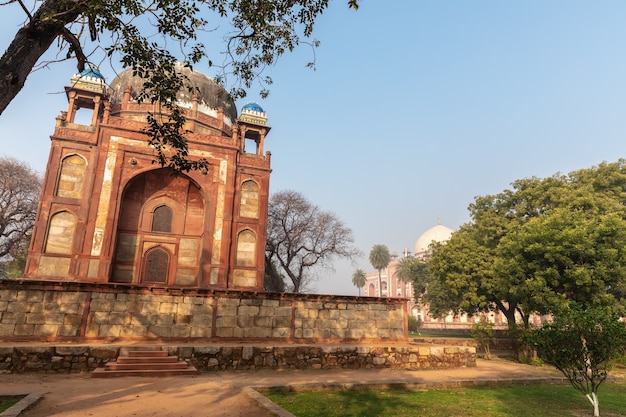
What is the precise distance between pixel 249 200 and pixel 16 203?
17422 millimetres

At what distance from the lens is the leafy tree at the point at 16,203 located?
26.3 metres

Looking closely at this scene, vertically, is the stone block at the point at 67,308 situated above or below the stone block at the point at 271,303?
below

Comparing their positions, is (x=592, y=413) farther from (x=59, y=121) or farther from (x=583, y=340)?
(x=59, y=121)

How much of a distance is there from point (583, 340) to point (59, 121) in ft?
76.9

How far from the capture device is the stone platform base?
9.80m

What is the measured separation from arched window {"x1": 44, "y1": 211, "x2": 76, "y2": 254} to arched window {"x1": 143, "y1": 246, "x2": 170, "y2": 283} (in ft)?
12.0

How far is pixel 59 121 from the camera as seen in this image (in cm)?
1992

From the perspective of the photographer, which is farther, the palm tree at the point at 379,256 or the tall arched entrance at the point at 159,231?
the palm tree at the point at 379,256

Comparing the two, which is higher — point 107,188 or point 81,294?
point 107,188

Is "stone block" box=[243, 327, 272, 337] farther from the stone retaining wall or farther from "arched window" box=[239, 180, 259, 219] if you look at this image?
"arched window" box=[239, 180, 259, 219]

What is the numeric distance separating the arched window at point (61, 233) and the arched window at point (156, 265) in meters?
3.67

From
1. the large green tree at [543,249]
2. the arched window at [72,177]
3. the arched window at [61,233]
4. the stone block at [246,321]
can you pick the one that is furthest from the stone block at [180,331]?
the large green tree at [543,249]

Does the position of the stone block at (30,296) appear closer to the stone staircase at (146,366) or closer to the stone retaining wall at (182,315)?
the stone retaining wall at (182,315)

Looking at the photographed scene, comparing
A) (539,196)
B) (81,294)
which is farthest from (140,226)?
(539,196)
